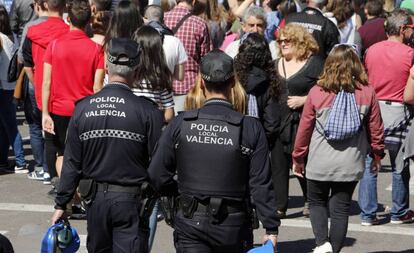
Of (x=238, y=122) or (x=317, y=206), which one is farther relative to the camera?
(x=317, y=206)

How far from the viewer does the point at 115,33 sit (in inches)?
352

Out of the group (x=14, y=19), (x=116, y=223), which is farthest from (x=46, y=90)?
(x=14, y=19)

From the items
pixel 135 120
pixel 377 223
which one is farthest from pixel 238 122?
pixel 377 223

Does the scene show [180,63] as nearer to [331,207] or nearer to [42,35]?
[42,35]

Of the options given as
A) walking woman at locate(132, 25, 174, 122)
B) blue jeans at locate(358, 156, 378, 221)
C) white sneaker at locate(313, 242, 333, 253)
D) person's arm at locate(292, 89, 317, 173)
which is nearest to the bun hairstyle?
walking woman at locate(132, 25, 174, 122)

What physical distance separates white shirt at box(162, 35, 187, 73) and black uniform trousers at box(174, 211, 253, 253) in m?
3.70

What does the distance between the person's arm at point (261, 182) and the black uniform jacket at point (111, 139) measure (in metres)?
0.73

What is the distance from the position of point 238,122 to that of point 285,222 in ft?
13.0

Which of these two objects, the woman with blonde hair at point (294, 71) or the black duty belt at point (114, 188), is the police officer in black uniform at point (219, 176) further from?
the woman with blonde hair at point (294, 71)

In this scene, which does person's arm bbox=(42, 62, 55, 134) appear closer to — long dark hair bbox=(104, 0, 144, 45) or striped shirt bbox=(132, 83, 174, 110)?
long dark hair bbox=(104, 0, 144, 45)

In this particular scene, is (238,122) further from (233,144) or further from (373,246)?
(373,246)

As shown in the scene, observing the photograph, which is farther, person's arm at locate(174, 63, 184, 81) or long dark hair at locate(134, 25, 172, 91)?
person's arm at locate(174, 63, 184, 81)

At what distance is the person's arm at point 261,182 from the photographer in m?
5.66

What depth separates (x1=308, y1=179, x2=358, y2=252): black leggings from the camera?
7.79 meters
